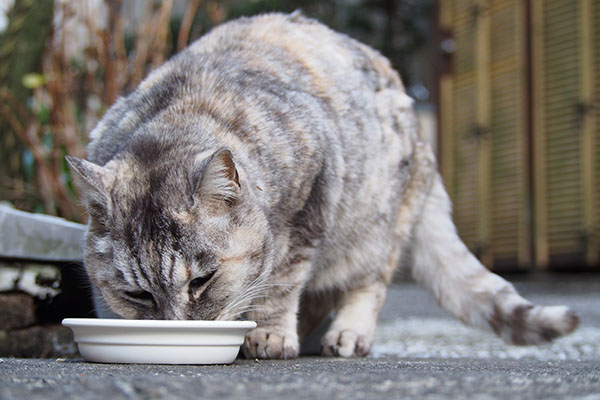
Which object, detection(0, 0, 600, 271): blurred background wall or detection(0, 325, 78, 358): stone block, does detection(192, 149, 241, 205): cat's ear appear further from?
detection(0, 0, 600, 271): blurred background wall

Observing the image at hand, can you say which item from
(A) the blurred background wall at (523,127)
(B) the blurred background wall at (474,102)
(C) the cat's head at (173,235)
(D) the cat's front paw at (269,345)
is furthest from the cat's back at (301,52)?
(A) the blurred background wall at (523,127)

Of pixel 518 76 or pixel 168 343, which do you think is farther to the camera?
pixel 518 76

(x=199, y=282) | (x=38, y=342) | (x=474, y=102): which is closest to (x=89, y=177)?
(x=199, y=282)

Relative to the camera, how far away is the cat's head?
1830 millimetres

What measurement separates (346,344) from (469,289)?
629mm

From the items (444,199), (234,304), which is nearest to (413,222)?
(444,199)

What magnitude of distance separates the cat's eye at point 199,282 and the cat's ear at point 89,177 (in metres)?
0.33

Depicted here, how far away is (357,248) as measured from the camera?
9.00ft

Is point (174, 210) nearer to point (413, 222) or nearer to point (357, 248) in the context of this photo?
point (357, 248)

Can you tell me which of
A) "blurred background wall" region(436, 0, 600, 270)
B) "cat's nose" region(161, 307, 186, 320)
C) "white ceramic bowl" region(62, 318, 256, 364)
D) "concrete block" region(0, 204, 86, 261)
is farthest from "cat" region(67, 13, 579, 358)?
"blurred background wall" region(436, 0, 600, 270)

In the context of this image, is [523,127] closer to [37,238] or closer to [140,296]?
[37,238]

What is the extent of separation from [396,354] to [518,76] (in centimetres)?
424

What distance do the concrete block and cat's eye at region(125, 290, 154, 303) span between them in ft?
2.02

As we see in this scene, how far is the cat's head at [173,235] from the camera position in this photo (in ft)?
6.00
